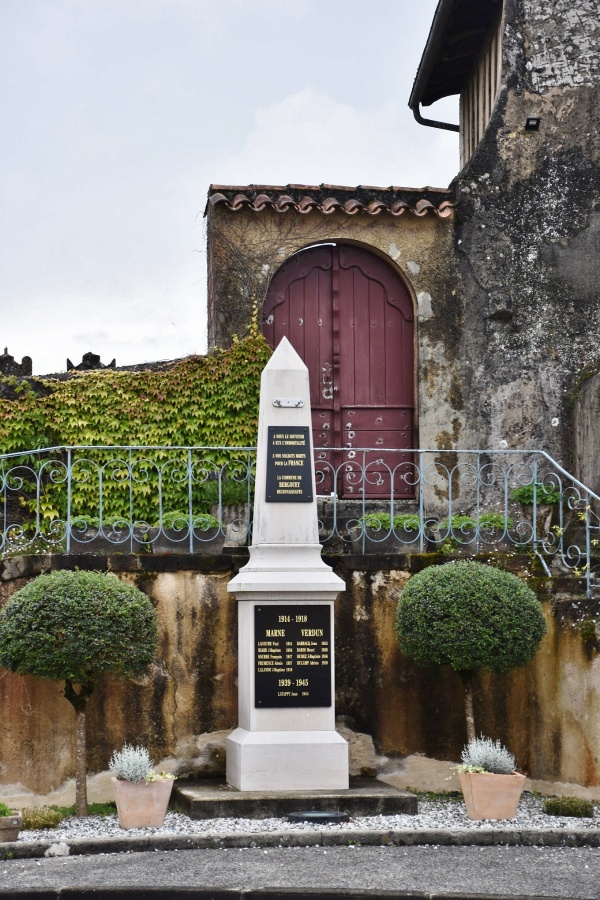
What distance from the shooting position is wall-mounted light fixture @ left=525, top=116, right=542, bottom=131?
554 inches

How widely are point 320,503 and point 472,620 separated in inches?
131

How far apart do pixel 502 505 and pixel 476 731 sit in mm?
3380

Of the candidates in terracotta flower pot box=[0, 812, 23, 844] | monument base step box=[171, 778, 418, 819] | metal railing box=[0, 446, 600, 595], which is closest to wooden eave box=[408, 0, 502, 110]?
metal railing box=[0, 446, 600, 595]

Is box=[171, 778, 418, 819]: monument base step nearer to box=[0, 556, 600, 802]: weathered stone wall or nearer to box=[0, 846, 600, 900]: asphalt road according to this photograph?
box=[0, 846, 600, 900]: asphalt road

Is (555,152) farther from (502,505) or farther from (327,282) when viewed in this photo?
(502,505)

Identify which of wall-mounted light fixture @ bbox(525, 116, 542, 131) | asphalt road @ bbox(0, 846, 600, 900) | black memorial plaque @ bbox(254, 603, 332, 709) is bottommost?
asphalt road @ bbox(0, 846, 600, 900)

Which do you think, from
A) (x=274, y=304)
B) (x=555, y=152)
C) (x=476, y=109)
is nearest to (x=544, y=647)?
(x=274, y=304)

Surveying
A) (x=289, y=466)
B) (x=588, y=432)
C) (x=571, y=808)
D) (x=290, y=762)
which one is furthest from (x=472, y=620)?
(x=588, y=432)

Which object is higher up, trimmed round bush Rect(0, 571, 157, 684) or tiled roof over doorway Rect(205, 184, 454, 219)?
tiled roof over doorway Rect(205, 184, 454, 219)

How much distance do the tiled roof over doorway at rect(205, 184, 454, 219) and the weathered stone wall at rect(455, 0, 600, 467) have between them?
0.38 meters

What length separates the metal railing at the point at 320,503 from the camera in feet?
36.0

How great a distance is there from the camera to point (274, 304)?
1406 cm

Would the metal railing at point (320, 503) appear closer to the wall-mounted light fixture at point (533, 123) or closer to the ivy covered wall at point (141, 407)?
the ivy covered wall at point (141, 407)

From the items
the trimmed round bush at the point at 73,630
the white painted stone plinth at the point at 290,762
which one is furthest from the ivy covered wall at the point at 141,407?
the white painted stone plinth at the point at 290,762
